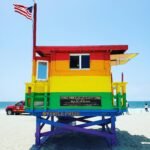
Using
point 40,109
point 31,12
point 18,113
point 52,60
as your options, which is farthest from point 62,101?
point 18,113

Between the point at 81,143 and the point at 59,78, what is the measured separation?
3554 millimetres

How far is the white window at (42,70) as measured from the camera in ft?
44.6

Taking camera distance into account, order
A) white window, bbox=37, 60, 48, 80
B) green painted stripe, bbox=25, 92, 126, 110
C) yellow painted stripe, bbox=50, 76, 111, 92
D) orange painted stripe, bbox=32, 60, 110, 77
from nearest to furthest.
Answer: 1. green painted stripe, bbox=25, 92, 126, 110
2. yellow painted stripe, bbox=50, 76, 111, 92
3. orange painted stripe, bbox=32, 60, 110, 77
4. white window, bbox=37, 60, 48, 80

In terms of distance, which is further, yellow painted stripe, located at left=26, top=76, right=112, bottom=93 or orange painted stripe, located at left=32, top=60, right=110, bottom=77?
orange painted stripe, located at left=32, top=60, right=110, bottom=77

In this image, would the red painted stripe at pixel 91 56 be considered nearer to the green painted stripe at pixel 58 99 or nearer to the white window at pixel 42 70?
the white window at pixel 42 70

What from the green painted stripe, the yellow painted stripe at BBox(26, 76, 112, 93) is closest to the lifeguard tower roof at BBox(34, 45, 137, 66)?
the yellow painted stripe at BBox(26, 76, 112, 93)

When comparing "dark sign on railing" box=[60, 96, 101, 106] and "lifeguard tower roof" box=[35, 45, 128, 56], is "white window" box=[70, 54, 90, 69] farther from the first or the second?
"dark sign on railing" box=[60, 96, 101, 106]

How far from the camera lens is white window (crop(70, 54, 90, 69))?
44.0ft

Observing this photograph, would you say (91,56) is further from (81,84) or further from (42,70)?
(42,70)

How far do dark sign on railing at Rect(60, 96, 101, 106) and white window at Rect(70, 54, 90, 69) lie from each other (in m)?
1.58

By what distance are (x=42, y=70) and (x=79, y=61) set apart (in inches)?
77.2

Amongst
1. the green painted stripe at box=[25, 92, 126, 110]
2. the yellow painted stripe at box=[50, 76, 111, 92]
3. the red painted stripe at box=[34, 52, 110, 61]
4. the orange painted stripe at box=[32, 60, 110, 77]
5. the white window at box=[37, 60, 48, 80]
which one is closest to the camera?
the green painted stripe at box=[25, 92, 126, 110]

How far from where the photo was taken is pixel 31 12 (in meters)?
14.6

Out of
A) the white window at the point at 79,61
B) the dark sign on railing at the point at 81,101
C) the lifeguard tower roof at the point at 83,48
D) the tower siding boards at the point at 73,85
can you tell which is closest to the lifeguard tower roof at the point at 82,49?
the lifeguard tower roof at the point at 83,48
